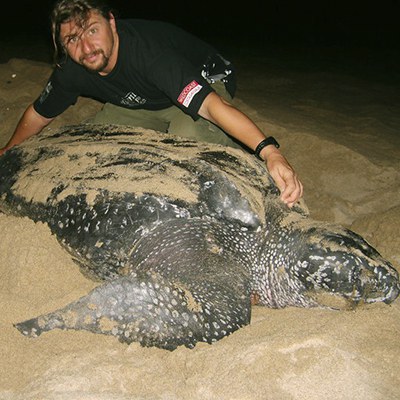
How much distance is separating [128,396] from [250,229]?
2.71 feet

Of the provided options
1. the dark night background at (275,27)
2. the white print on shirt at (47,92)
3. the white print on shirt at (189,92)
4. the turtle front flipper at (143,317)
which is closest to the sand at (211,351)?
the turtle front flipper at (143,317)

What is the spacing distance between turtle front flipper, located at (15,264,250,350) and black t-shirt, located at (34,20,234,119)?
971mm

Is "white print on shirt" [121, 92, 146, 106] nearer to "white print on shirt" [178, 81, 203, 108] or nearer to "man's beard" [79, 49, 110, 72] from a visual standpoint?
"man's beard" [79, 49, 110, 72]

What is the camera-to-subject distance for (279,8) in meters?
15.3

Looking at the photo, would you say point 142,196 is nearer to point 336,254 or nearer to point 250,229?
point 250,229

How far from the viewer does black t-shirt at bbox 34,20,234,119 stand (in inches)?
77.3

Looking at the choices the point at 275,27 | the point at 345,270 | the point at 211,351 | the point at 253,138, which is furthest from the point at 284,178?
the point at 275,27

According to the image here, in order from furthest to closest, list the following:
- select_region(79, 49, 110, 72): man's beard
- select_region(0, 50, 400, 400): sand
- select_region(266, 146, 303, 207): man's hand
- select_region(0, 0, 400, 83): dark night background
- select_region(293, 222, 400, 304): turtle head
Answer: select_region(0, 0, 400, 83): dark night background, select_region(79, 49, 110, 72): man's beard, select_region(266, 146, 303, 207): man's hand, select_region(293, 222, 400, 304): turtle head, select_region(0, 50, 400, 400): sand

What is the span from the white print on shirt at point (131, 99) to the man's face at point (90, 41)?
29 cm

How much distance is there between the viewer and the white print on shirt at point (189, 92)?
192cm

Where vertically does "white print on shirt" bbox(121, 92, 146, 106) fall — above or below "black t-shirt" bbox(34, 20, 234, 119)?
below

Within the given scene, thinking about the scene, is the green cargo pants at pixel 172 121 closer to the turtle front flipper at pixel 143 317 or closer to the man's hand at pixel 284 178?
the man's hand at pixel 284 178

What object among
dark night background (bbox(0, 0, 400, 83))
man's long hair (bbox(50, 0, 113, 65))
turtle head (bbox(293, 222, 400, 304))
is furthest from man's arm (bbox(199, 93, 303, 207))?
dark night background (bbox(0, 0, 400, 83))

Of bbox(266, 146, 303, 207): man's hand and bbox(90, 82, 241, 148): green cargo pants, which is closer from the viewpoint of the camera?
bbox(266, 146, 303, 207): man's hand
